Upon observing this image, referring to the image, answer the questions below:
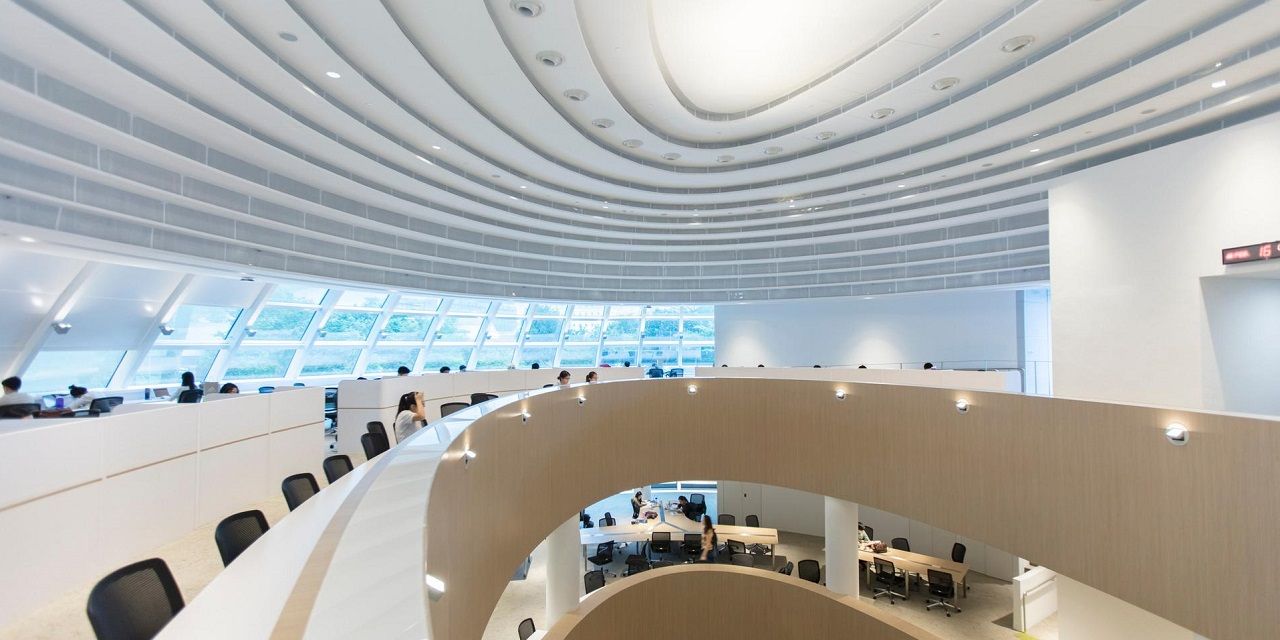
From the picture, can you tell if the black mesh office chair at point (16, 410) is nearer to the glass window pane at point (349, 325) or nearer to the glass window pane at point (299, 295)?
the glass window pane at point (299, 295)

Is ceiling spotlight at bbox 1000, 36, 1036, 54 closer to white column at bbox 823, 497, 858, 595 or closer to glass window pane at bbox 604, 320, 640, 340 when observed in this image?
white column at bbox 823, 497, 858, 595

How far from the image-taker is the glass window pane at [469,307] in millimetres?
18531

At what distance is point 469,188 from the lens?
9.34m

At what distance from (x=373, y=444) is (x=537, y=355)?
16.2m

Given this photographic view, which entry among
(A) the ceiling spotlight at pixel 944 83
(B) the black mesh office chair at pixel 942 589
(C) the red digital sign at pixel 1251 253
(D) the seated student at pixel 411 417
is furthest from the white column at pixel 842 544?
(D) the seated student at pixel 411 417

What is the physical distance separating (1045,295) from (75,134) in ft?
63.0

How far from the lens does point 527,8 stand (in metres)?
4.60

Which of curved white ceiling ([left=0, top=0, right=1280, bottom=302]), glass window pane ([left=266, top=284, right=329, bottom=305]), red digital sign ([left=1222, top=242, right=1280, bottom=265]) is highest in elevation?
curved white ceiling ([left=0, top=0, right=1280, bottom=302])

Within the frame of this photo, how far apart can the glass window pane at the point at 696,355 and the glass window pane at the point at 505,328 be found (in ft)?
20.9

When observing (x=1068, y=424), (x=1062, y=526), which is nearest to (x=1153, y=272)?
(x=1068, y=424)

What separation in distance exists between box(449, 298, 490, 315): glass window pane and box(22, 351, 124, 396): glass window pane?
8.22m

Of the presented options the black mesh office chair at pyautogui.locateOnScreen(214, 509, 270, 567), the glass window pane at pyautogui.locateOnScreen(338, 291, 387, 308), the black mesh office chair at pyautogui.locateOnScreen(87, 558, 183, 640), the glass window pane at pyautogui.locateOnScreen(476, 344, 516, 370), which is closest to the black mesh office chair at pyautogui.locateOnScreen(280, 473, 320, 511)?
the black mesh office chair at pyautogui.locateOnScreen(214, 509, 270, 567)

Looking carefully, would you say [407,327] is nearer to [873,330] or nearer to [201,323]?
[201,323]

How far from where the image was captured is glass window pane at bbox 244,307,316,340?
15.0 metres
